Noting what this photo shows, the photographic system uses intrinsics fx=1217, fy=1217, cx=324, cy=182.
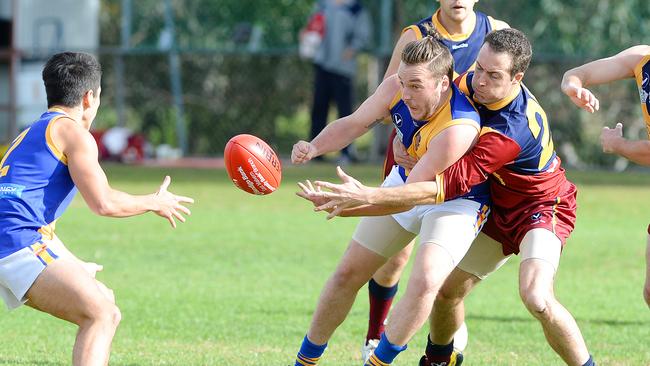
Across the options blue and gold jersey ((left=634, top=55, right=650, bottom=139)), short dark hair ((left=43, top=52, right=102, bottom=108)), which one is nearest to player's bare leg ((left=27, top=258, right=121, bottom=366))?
short dark hair ((left=43, top=52, right=102, bottom=108))

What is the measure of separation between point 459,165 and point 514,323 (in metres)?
2.81

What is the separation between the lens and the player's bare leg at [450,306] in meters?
6.56

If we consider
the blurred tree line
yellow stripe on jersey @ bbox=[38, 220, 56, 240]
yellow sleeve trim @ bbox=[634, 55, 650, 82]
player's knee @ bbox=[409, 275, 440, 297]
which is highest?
yellow sleeve trim @ bbox=[634, 55, 650, 82]

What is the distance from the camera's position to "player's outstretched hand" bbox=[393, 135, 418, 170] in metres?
6.41

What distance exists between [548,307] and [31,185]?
2535 millimetres

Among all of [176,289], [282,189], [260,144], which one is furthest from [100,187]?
[282,189]

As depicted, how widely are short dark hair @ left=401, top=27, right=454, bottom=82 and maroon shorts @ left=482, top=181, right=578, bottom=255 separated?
32.8 inches

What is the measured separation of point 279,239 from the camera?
12.5 m

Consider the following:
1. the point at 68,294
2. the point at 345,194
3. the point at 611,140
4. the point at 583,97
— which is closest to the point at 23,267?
the point at 68,294

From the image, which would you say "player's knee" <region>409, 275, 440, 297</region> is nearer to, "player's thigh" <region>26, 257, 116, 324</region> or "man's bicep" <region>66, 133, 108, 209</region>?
"player's thigh" <region>26, 257, 116, 324</region>

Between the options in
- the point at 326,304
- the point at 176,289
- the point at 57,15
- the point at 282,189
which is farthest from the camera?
the point at 57,15

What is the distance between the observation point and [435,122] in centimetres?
609

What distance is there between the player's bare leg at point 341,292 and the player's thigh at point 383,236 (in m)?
0.04

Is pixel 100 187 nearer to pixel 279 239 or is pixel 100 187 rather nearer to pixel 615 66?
pixel 615 66
